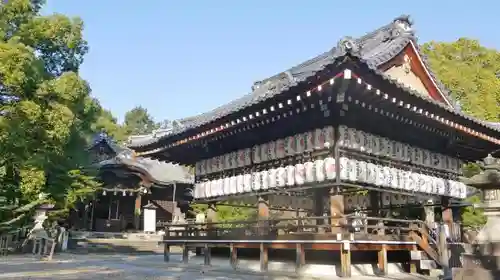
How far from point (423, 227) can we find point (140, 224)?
29.7 meters

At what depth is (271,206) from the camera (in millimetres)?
20031

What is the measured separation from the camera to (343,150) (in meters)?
13.0

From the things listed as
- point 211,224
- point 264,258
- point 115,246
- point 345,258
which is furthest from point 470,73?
point 115,246

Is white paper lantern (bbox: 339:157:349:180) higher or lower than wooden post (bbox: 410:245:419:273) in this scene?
higher

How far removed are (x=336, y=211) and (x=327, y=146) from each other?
6.78ft

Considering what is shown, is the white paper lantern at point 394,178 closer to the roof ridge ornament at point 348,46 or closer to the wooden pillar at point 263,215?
the wooden pillar at point 263,215

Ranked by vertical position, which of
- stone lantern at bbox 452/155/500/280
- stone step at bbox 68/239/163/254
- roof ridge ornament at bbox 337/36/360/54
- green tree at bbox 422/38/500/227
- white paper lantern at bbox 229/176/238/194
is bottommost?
stone step at bbox 68/239/163/254

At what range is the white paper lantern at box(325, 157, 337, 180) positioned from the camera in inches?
502

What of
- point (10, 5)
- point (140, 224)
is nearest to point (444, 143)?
point (10, 5)

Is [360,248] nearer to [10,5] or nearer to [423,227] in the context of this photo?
[423,227]

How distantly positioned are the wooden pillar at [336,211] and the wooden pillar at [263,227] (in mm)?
2571

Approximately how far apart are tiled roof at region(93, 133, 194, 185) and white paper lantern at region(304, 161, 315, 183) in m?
25.2

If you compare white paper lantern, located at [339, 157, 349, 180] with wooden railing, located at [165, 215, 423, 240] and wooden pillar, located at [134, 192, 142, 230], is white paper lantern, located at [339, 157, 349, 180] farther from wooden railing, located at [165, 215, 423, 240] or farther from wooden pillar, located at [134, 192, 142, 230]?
wooden pillar, located at [134, 192, 142, 230]

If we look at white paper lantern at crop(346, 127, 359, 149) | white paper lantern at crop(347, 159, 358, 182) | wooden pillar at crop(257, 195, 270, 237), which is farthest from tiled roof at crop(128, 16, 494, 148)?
wooden pillar at crop(257, 195, 270, 237)
